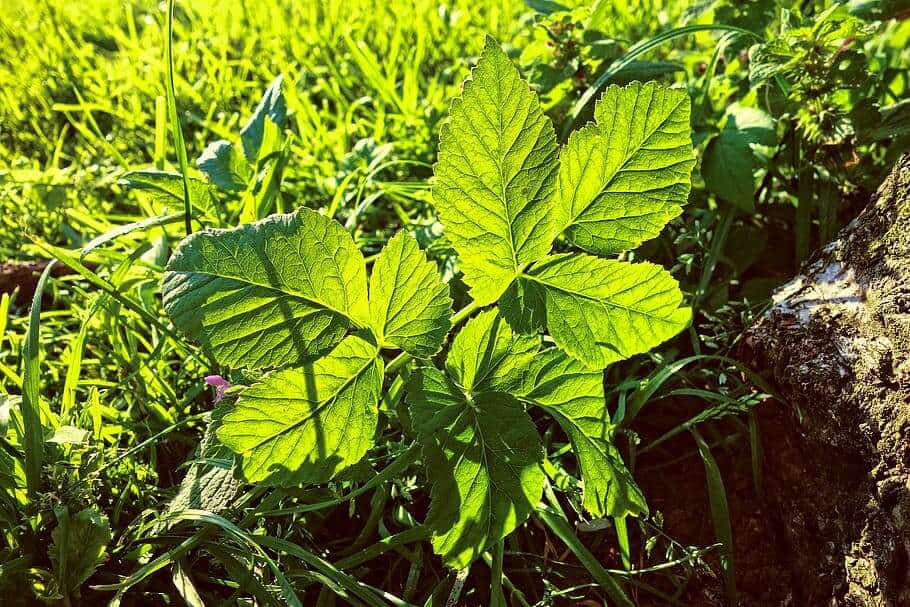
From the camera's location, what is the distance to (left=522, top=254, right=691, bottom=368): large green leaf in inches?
38.7

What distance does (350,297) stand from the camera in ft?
3.45

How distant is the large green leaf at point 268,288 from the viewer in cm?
98

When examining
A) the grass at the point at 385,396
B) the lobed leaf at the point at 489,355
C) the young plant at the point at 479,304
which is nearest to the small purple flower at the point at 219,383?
the grass at the point at 385,396

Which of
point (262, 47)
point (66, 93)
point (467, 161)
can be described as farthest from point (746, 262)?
point (66, 93)

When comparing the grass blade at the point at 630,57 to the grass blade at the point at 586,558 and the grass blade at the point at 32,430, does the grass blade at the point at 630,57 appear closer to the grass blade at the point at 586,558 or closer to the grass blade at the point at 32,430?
the grass blade at the point at 586,558

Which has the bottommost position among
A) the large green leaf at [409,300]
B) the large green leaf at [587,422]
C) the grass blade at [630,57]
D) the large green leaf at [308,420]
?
the large green leaf at [587,422]

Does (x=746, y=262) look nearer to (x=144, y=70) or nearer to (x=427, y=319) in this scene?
(x=427, y=319)

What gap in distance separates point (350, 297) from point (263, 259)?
0.13m

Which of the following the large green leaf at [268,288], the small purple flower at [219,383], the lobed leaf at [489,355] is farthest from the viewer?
the small purple flower at [219,383]

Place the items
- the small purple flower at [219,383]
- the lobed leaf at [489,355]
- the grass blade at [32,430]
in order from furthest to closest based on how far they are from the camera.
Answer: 1. the small purple flower at [219,383]
2. the grass blade at [32,430]
3. the lobed leaf at [489,355]

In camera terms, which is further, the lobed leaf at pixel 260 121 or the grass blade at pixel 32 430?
the lobed leaf at pixel 260 121

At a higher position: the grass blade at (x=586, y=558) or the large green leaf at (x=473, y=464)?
the large green leaf at (x=473, y=464)

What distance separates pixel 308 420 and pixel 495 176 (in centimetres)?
41

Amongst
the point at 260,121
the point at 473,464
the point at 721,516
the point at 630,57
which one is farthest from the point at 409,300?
the point at 630,57
